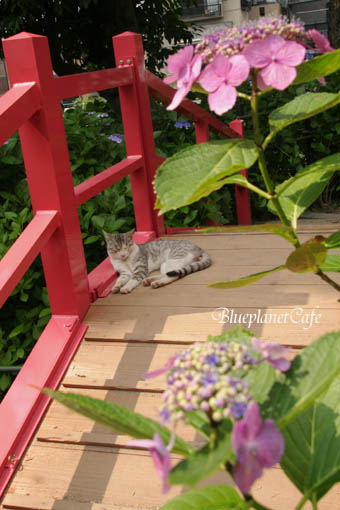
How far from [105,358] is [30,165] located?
0.77 meters

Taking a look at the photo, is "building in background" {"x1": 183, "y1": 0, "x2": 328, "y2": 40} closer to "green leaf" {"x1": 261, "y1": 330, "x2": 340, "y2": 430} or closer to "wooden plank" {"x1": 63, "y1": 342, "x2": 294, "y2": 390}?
"wooden plank" {"x1": 63, "y1": 342, "x2": 294, "y2": 390}

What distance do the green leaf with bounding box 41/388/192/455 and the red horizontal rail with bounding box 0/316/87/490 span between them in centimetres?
115

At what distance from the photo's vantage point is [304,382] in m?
0.66

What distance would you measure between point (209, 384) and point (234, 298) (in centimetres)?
178

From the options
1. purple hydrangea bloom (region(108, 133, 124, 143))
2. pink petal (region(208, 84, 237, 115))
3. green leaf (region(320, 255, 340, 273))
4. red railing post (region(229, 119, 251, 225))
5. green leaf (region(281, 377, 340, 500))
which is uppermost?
pink petal (region(208, 84, 237, 115))

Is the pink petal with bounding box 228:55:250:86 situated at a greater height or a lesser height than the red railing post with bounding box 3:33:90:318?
greater

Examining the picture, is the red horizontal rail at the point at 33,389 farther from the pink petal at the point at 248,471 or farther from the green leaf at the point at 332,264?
the pink petal at the point at 248,471

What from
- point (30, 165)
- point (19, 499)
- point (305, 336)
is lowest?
point (19, 499)

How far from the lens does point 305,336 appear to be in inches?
79.7

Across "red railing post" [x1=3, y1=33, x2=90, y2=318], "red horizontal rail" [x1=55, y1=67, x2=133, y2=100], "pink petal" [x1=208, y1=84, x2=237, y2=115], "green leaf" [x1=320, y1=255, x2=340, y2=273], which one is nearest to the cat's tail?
"red railing post" [x1=3, y1=33, x2=90, y2=318]

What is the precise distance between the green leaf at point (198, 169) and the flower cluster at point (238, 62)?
0.29 feet

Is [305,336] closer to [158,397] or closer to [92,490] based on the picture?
[158,397]

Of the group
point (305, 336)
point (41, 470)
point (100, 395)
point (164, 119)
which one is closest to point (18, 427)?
point (41, 470)

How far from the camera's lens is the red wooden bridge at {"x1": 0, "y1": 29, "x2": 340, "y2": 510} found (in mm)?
1664
